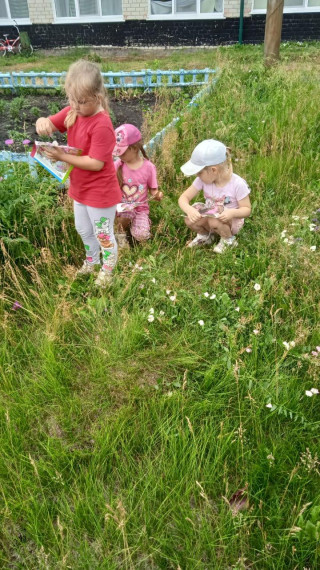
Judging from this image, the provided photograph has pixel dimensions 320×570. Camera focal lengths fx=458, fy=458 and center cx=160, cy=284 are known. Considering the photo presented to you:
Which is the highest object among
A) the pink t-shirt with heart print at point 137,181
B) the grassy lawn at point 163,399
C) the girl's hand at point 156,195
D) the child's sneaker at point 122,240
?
the pink t-shirt with heart print at point 137,181

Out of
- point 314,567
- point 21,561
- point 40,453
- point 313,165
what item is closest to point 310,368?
point 314,567

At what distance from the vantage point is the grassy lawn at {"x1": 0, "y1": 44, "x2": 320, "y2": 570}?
183 centimetres

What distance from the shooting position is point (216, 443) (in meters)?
2.15

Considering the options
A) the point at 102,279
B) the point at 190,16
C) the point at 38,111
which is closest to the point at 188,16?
the point at 190,16

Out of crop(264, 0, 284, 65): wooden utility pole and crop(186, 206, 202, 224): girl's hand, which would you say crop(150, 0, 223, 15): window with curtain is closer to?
crop(264, 0, 284, 65): wooden utility pole

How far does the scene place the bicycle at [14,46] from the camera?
1412 centimetres

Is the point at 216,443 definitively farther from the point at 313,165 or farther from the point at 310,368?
the point at 313,165

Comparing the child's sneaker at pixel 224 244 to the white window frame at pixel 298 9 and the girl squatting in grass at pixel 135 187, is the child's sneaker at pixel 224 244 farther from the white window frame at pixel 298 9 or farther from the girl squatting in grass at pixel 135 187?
the white window frame at pixel 298 9

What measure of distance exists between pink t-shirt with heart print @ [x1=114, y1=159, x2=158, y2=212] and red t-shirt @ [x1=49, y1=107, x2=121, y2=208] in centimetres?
58

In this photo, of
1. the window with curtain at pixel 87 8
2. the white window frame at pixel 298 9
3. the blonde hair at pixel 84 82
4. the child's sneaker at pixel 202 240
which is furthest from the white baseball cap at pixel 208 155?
the window with curtain at pixel 87 8

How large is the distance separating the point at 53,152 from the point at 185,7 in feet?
42.7

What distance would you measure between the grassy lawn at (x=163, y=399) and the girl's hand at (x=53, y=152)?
598 mm

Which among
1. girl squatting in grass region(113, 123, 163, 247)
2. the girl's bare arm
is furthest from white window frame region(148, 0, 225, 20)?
the girl's bare arm

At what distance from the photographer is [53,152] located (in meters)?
2.91
